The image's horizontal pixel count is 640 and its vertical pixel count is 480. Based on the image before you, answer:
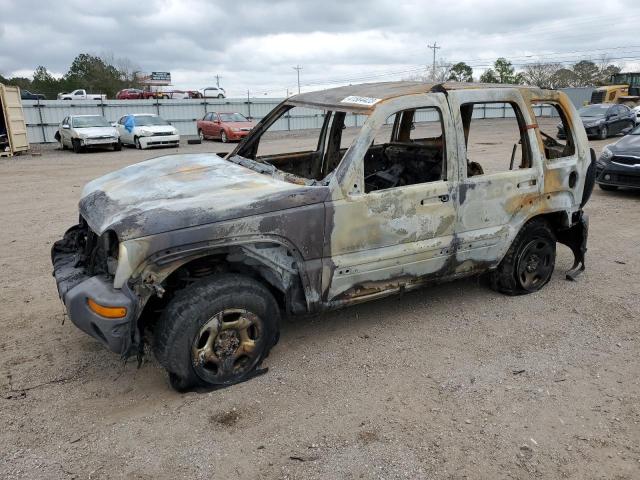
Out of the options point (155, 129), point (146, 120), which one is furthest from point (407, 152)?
point (146, 120)

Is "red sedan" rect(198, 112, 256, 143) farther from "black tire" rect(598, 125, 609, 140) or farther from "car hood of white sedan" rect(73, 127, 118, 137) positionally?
"black tire" rect(598, 125, 609, 140)

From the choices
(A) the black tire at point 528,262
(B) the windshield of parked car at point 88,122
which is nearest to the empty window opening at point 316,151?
(A) the black tire at point 528,262

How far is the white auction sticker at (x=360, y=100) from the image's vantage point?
380cm

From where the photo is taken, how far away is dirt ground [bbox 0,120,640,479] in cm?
273

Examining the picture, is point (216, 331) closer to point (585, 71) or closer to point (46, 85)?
point (46, 85)

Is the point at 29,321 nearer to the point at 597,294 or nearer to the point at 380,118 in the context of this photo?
the point at 380,118

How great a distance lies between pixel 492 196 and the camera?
419 centimetres

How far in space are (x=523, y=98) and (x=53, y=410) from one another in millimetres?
4210

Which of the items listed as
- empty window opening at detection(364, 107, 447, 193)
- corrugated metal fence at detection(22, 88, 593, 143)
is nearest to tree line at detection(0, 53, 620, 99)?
corrugated metal fence at detection(22, 88, 593, 143)

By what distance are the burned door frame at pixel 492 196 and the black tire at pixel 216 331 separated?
1.71 metres

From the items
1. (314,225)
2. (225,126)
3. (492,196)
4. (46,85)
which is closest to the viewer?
(314,225)

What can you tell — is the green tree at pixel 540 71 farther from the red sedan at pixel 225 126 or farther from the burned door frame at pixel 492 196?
the burned door frame at pixel 492 196

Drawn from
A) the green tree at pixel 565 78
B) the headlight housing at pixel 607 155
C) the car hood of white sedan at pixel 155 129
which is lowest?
the headlight housing at pixel 607 155

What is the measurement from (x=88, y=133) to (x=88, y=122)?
1.10 meters
